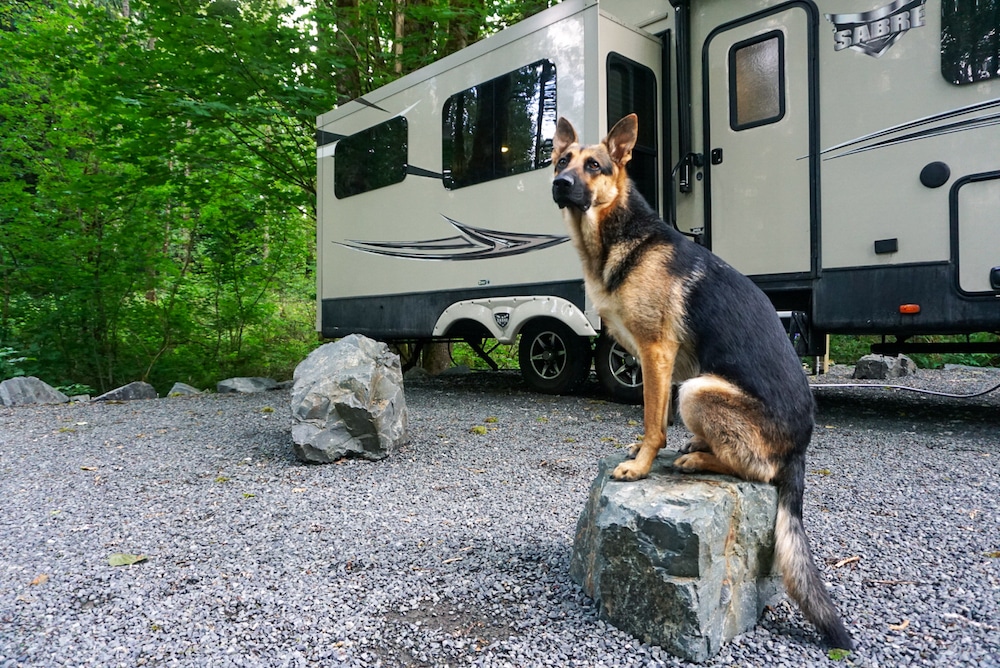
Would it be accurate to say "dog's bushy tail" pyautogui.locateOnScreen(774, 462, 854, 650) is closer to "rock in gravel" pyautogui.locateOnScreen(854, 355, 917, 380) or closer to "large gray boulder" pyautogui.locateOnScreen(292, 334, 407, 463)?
"large gray boulder" pyautogui.locateOnScreen(292, 334, 407, 463)

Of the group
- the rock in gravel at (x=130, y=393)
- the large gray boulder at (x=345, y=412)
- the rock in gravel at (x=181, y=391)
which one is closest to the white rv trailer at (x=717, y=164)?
the large gray boulder at (x=345, y=412)

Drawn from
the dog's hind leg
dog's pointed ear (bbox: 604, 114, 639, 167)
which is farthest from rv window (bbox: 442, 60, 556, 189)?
the dog's hind leg

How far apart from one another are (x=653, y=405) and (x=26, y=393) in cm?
784

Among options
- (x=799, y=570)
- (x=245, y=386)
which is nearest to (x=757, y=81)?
(x=799, y=570)

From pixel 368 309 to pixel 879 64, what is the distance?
5.58 meters

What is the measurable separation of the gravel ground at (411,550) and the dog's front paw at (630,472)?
0.43m

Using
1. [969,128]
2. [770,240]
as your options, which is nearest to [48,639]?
[770,240]

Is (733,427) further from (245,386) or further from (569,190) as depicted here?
(245,386)

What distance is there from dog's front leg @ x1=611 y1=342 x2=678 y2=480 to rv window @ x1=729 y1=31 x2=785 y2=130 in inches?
139

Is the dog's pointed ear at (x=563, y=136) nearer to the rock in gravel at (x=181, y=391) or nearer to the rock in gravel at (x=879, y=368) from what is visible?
the rock in gravel at (x=181, y=391)

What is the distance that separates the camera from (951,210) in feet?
13.9

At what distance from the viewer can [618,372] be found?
20.1ft

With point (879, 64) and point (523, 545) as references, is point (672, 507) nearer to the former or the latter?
point (523, 545)

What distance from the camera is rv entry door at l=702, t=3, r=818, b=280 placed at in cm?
488
